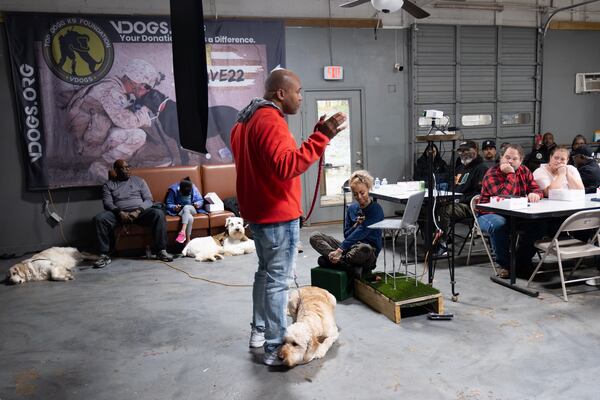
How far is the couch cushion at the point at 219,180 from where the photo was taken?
667 cm

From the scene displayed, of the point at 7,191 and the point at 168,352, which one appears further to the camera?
the point at 7,191

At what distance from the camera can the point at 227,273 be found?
4.99 meters

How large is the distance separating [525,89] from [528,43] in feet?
2.61

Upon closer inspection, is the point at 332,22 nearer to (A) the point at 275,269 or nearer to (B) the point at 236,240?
(B) the point at 236,240

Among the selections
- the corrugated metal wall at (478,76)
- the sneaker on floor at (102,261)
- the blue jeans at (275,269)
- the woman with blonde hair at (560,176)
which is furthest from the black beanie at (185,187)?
the woman with blonde hair at (560,176)

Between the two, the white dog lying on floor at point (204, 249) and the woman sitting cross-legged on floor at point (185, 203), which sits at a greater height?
the woman sitting cross-legged on floor at point (185, 203)

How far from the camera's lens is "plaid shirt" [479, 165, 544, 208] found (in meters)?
4.51

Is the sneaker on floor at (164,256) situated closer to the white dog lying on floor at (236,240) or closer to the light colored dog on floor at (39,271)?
the white dog lying on floor at (236,240)

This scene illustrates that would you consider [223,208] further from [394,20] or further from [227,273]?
[394,20]

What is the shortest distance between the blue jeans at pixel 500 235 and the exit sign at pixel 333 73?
3.75m

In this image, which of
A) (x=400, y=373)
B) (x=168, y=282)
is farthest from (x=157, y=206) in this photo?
(x=400, y=373)

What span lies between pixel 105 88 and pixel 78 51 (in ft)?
1.85

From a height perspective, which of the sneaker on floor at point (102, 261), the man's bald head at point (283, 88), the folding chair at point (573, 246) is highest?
the man's bald head at point (283, 88)

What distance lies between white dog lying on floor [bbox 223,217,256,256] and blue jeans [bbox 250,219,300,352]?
2.90 m
